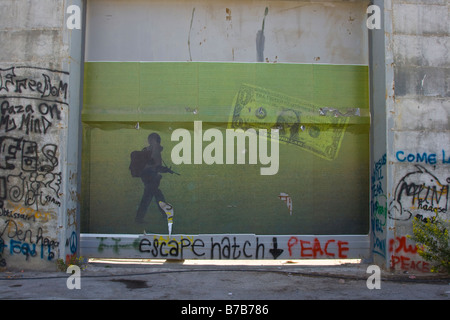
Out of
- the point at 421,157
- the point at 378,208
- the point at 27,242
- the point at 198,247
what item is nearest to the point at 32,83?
the point at 27,242

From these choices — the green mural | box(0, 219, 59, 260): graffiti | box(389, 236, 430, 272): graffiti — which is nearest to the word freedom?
the green mural

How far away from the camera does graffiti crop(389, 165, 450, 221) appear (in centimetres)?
745

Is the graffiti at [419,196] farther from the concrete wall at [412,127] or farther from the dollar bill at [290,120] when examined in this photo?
the dollar bill at [290,120]

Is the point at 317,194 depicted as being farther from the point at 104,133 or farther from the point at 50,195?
the point at 50,195

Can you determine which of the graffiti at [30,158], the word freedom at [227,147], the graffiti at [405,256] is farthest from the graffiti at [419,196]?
the graffiti at [30,158]

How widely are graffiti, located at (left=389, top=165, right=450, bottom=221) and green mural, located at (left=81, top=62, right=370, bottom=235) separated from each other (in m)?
0.96

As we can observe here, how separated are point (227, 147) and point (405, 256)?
12.5 feet

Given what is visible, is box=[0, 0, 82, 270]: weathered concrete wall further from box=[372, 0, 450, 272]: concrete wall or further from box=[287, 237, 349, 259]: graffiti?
box=[372, 0, 450, 272]: concrete wall

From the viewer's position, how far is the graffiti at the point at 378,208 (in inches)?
300

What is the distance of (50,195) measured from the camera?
24.1ft

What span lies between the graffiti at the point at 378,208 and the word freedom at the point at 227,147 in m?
1.90
